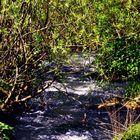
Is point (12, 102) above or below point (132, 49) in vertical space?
below

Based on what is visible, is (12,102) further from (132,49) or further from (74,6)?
(132,49)

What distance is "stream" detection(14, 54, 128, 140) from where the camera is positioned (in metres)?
15.5

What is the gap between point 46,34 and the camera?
1745 cm

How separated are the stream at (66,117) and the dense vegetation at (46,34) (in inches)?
31.7


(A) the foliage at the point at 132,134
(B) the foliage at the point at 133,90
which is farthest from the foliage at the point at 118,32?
(A) the foliage at the point at 132,134

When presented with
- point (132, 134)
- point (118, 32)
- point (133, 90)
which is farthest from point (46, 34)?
point (132, 134)

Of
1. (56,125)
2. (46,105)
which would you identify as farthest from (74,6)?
(56,125)

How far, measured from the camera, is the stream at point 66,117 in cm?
1555

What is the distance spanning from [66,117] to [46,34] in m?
3.52

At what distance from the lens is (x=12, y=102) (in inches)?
674

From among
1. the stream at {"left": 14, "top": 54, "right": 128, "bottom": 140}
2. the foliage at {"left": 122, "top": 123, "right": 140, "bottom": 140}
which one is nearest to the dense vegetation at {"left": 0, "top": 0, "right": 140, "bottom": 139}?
the stream at {"left": 14, "top": 54, "right": 128, "bottom": 140}

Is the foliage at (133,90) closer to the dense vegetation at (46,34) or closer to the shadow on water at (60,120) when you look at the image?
the dense vegetation at (46,34)

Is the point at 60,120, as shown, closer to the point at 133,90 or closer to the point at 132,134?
the point at 133,90

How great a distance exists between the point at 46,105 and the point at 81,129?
347cm
